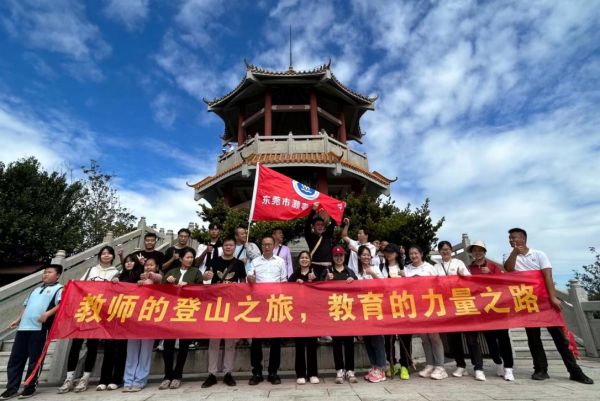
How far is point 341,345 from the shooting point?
14.9 ft

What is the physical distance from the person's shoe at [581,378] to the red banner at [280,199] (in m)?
4.14

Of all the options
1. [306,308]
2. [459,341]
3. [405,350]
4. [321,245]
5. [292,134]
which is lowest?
[405,350]

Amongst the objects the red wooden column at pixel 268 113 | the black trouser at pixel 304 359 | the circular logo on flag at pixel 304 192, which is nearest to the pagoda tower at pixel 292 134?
the red wooden column at pixel 268 113

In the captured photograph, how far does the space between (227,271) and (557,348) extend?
4.96 m

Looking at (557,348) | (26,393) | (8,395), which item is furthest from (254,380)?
(557,348)

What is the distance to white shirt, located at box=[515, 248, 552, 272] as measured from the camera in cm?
490

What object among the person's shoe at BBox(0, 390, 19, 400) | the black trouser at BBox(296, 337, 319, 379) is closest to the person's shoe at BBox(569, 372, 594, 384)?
the black trouser at BBox(296, 337, 319, 379)

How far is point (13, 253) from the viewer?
1689cm

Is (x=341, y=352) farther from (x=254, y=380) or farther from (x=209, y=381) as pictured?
(x=209, y=381)

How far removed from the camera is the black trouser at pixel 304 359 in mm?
4520

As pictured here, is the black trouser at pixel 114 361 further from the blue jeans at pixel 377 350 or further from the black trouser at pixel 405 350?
the black trouser at pixel 405 350

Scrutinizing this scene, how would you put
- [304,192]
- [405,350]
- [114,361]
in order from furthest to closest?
[304,192] → [405,350] → [114,361]

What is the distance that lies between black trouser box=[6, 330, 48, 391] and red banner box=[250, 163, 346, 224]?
3.51m

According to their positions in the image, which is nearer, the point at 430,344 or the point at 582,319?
the point at 430,344
